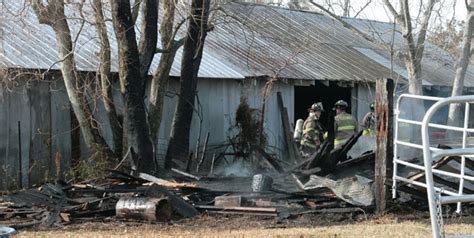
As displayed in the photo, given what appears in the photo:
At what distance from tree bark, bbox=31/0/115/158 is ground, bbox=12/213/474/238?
488 cm

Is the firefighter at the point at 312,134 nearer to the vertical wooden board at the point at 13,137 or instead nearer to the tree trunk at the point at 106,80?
the tree trunk at the point at 106,80

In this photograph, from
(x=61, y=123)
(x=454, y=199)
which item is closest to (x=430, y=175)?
(x=454, y=199)

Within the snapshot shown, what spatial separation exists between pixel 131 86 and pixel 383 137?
17.6ft

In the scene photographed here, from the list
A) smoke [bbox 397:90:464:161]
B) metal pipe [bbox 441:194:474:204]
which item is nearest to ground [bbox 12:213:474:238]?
smoke [bbox 397:90:464:161]

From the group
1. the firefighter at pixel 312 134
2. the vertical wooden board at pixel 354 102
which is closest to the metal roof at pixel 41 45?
the firefighter at pixel 312 134

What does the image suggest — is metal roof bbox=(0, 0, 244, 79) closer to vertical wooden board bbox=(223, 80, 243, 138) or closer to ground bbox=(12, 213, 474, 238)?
vertical wooden board bbox=(223, 80, 243, 138)

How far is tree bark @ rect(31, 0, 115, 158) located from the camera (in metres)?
15.0

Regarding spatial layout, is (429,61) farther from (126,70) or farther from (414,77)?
(126,70)

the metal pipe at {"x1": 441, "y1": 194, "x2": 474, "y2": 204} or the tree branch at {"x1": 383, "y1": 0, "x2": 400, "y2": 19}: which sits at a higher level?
the tree branch at {"x1": 383, "y1": 0, "x2": 400, "y2": 19}

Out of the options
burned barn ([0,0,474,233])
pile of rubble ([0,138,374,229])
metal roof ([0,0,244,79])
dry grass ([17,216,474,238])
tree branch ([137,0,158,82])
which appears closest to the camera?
dry grass ([17,216,474,238])

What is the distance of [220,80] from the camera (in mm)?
19672

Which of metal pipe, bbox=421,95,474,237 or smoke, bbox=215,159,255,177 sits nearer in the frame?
metal pipe, bbox=421,95,474,237

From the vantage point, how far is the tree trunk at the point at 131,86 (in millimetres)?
14352

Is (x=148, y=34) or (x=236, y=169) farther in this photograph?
(x=236, y=169)
